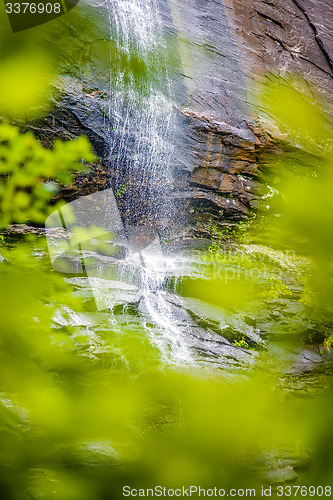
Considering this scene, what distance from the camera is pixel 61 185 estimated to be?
5.35m

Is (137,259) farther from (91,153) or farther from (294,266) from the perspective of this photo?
(294,266)

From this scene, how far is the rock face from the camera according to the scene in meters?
5.41

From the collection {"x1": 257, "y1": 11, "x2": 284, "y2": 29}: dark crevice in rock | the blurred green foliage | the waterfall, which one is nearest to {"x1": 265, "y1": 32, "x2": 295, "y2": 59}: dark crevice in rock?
{"x1": 257, "y1": 11, "x2": 284, "y2": 29}: dark crevice in rock

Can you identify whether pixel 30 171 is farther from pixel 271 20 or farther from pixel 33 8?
pixel 271 20

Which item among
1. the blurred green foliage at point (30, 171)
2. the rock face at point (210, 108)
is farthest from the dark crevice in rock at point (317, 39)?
the blurred green foliage at point (30, 171)

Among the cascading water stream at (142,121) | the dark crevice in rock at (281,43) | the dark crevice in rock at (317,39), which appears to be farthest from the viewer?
the dark crevice in rock at (317,39)

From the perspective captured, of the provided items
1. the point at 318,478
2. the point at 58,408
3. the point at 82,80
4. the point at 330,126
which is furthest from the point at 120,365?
the point at 330,126

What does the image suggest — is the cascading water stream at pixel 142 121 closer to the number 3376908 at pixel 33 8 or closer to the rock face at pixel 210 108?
the rock face at pixel 210 108

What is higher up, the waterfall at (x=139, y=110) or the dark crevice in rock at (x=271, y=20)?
the dark crevice in rock at (x=271, y=20)

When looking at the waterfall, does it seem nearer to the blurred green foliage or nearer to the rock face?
the rock face

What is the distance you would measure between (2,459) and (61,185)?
3.66m

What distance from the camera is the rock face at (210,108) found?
17.7 feet

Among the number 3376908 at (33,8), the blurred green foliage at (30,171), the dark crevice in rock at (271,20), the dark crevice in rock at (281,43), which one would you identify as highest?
the dark crevice in rock at (271,20)

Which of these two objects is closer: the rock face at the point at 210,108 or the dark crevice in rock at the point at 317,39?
the rock face at the point at 210,108
